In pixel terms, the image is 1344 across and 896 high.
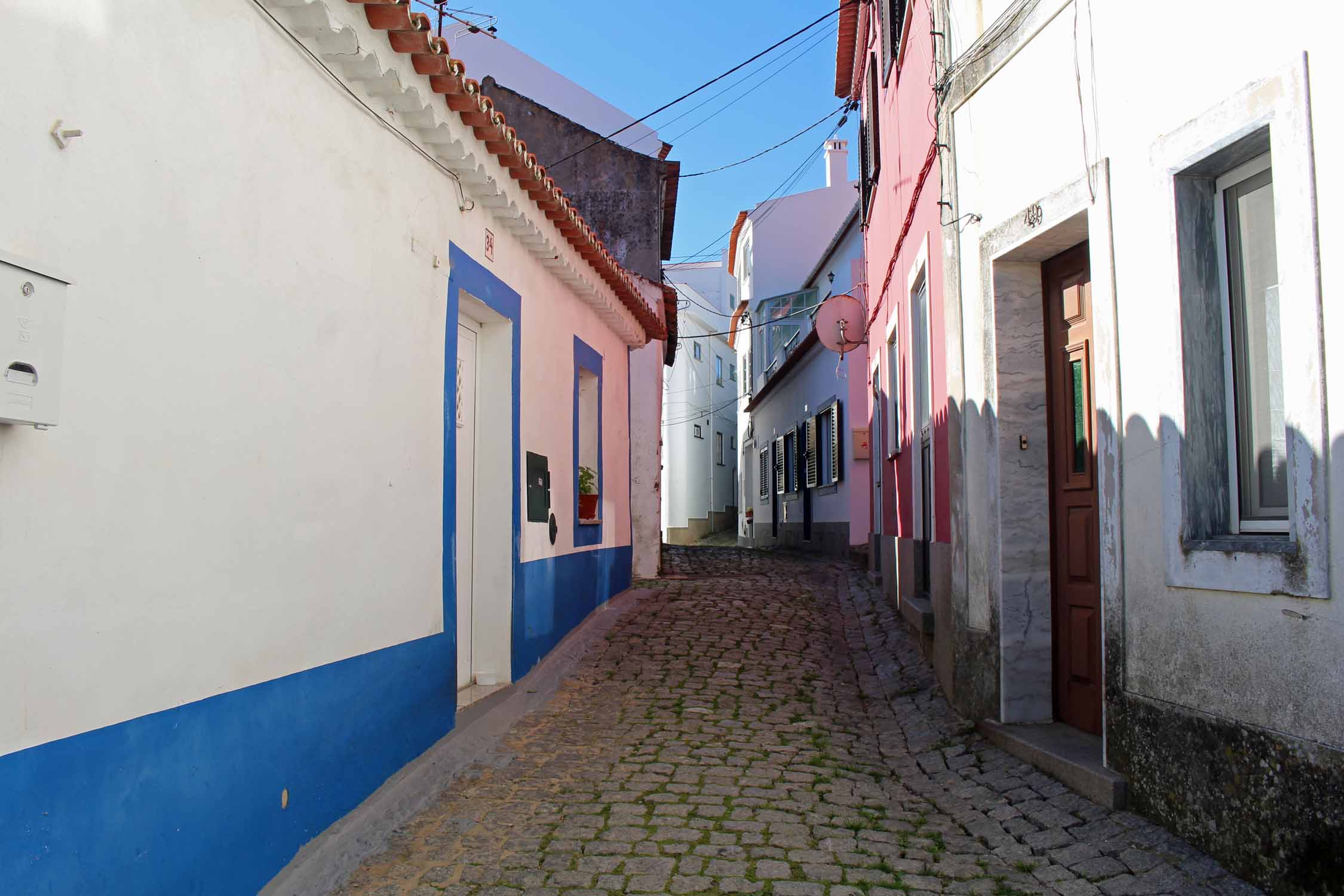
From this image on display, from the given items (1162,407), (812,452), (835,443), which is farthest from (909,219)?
(812,452)

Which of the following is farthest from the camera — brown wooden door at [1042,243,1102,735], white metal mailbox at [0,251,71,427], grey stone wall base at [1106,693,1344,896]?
brown wooden door at [1042,243,1102,735]

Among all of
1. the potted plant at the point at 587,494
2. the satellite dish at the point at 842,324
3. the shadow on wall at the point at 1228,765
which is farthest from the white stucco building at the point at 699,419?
the shadow on wall at the point at 1228,765

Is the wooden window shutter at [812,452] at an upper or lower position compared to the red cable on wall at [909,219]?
lower

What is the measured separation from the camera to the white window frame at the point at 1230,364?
4242mm

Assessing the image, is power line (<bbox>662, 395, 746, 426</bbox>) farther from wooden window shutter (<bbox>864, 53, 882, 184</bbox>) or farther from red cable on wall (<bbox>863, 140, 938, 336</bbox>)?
red cable on wall (<bbox>863, 140, 938, 336</bbox>)

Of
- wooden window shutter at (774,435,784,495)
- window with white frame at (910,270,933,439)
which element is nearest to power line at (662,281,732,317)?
wooden window shutter at (774,435,784,495)

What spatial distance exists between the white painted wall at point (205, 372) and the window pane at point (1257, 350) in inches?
144

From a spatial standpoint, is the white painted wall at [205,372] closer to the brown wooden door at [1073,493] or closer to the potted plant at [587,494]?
the brown wooden door at [1073,493]

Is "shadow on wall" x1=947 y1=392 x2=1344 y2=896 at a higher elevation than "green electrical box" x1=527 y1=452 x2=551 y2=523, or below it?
below

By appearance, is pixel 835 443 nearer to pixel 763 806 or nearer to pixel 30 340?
pixel 763 806

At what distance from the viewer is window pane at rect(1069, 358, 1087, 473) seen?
5.69 m

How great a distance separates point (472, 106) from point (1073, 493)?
12.4 ft

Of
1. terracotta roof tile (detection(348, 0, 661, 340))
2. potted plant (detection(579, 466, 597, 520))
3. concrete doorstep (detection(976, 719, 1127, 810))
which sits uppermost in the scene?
terracotta roof tile (detection(348, 0, 661, 340))

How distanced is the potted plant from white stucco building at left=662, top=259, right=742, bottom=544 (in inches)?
746
